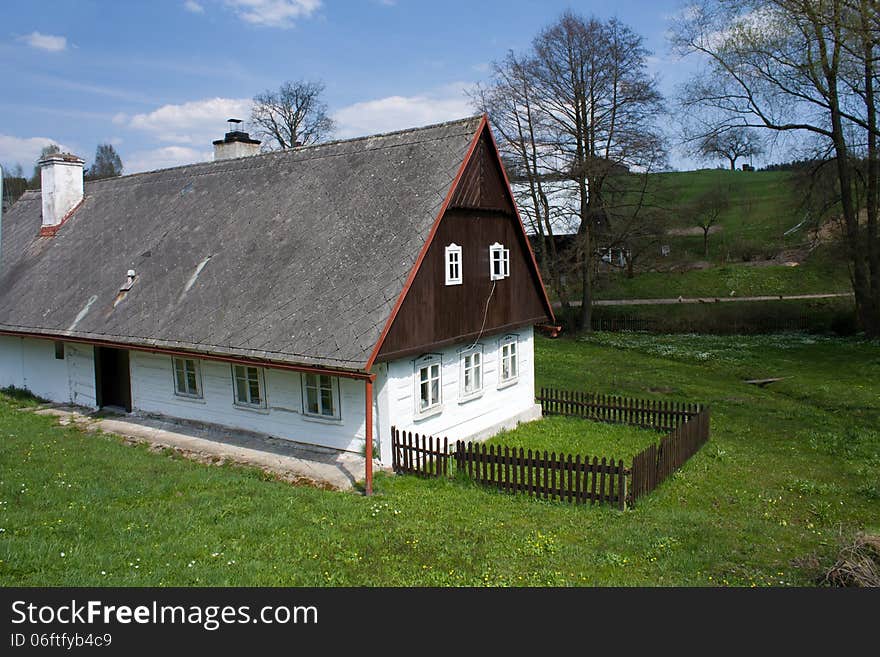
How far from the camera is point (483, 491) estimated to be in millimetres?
13203

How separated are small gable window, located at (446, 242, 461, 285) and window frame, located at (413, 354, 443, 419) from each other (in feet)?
5.92

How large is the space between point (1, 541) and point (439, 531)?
6.13 meters

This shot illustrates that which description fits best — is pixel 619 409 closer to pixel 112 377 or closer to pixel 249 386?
pixel 249 386

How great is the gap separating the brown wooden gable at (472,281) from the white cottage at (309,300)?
0.16ft

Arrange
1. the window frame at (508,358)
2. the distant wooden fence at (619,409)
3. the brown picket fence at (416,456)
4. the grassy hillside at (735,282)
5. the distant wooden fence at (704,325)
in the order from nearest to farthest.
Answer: the brown picket fence at (416,456), the window frame at (508,358), the distant wooden fence at (619,409), the distant wooden fence at (704,325), the grassy hillside at (735,282)

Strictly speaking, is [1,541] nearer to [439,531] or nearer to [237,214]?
[439,531]

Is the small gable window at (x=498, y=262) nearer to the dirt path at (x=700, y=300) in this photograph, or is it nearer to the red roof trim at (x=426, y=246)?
the red roof trim at (x=426, y=246)

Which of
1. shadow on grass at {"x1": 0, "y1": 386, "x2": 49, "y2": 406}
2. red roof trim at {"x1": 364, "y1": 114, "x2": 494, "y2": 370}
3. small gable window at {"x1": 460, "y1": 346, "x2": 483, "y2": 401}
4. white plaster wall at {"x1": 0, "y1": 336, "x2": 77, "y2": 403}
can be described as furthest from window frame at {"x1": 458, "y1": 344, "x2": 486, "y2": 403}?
shadow on grass at {"x1": 0, "y1": 386, "x2": 49, "y2": 406}

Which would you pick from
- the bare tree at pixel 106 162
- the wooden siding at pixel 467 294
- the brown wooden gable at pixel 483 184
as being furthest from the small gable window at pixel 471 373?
the bare tree at pixel 106 162

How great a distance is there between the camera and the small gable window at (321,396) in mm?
14570

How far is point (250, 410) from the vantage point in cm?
1614

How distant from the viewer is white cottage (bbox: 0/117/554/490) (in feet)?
46.8

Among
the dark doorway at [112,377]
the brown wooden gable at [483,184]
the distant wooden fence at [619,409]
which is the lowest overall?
the distant wooden fence at [619,409]

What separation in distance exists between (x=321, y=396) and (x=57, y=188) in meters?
16.6
